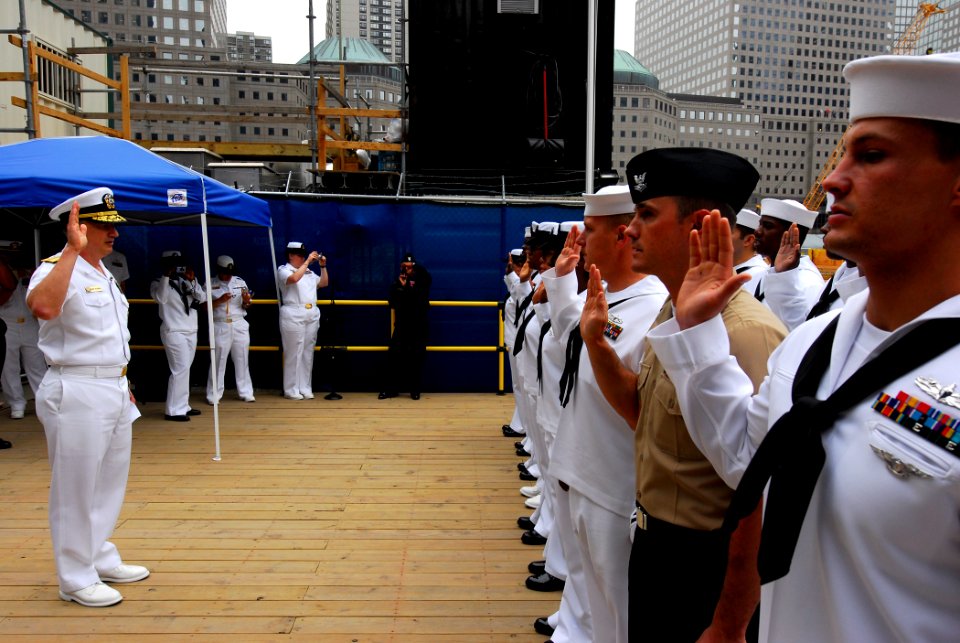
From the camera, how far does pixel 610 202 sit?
277cm

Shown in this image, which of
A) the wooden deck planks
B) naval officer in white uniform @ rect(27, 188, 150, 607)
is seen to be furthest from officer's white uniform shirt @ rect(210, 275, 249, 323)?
naval officer in white uniform @ rect(27, 188, 150, 607)

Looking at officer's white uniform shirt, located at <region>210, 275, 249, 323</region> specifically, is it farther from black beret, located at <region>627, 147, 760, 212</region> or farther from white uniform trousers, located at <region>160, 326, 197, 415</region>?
black beret, located at <region>627, 147, 760, 212</region>

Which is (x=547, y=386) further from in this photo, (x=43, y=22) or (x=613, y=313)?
(x=43, y=22)

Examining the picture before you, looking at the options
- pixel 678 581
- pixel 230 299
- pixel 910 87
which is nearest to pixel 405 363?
pixel 230 299

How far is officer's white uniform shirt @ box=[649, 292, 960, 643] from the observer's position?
0.99m

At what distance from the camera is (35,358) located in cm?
826

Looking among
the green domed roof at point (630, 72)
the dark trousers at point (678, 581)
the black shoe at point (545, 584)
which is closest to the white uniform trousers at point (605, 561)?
the dark trousers at point (678, 581)

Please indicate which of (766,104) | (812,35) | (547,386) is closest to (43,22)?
(547,386)

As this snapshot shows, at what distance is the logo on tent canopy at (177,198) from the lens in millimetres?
6344

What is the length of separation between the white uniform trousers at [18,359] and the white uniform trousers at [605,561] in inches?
299

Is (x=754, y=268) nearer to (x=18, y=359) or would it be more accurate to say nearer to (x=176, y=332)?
(x=176, y=332)

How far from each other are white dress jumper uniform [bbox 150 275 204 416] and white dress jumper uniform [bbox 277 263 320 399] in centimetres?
110

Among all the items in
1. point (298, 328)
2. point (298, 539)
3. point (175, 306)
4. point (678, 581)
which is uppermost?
point (678, 581)

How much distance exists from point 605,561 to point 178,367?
7.16 meters
